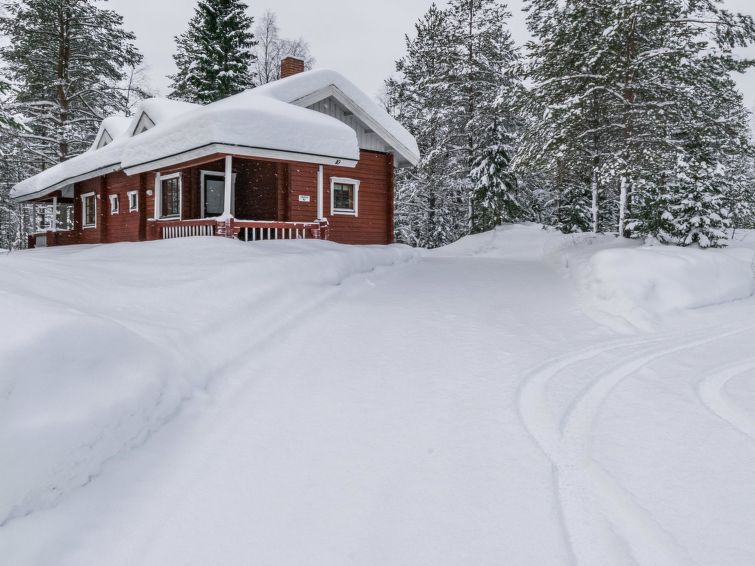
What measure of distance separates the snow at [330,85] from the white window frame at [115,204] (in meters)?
8.17

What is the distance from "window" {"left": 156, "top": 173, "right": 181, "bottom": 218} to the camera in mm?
16766

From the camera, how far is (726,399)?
4.65 meters

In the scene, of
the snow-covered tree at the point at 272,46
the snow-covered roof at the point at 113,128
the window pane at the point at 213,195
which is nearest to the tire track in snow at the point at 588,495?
the window pane at the point at 213,195

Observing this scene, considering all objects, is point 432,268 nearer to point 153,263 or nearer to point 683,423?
point 153,263

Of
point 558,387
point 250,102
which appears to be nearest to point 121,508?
point 558,387

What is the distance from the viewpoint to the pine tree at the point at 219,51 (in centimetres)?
2650

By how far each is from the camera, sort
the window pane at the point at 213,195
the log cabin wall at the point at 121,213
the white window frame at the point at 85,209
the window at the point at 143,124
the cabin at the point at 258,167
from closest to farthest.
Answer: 1. the cabin at the point at 258,167
2. the window pane at the point at 213,195
3. the window at the point at 143,124
4. the log cabin wall at the point at 121,213
5. the white window frame at the point at 85,209

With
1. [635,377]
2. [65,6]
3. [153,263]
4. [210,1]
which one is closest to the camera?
[635,377]

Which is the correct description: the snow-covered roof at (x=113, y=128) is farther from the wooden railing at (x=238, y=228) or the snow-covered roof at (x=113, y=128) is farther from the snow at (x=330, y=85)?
the snow at (x=330, y=85)

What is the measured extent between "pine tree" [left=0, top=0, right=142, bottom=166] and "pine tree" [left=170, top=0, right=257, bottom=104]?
10.7 ft

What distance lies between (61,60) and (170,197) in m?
13.5

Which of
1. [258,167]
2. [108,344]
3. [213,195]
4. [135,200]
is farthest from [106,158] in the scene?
[108,344]

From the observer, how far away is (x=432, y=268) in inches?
509

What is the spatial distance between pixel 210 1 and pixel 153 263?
78.9 feet
